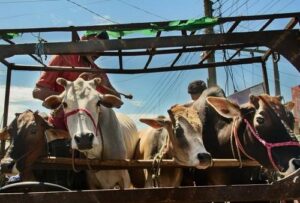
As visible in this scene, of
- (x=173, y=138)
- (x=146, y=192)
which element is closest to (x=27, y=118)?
(x=173, y=138)

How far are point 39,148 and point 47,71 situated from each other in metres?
1.36

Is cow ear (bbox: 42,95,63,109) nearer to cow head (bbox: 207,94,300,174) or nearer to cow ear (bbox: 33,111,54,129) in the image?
cow ear (bbox: 33,111,54,129)

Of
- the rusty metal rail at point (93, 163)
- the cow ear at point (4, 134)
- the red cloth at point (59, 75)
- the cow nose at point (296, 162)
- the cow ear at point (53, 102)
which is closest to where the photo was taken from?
the cow nose at point (296, 162)

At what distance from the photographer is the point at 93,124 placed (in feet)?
13.8

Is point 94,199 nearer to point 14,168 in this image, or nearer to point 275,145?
point 14,168

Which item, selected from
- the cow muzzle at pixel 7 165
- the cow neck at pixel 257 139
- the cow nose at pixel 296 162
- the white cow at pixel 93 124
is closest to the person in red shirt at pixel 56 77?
the white cow at pixel 93 124

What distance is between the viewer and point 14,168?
166 inches

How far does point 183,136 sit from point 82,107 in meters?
0.96

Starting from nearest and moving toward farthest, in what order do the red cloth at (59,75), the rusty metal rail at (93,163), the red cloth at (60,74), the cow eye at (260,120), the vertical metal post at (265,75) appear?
1. the cow eye at (260,120)
2. the rusty metal rail at (93,163)
3. the red cloth at (59,75)
4. the red cloth at (60,74)
5. the vertical metal post at (265,75)

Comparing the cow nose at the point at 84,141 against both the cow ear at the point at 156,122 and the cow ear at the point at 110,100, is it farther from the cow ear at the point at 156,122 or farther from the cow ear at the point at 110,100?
the cow ear at the point at 156,122

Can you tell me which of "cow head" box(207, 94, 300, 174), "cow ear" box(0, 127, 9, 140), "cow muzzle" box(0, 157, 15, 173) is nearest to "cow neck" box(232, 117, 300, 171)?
"cow head" box(207, 94, 300, 174)

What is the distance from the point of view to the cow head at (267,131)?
3.86 m

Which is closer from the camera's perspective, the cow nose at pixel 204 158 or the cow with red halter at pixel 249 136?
the cow with red halter at pixel 249 136

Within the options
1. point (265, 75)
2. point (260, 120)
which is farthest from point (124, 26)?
point (265, 75)
